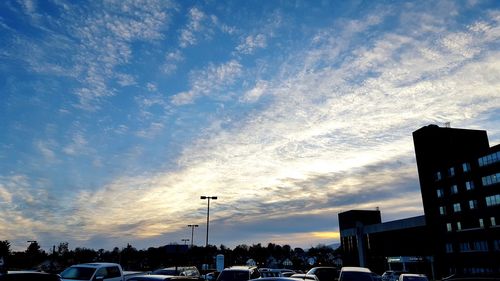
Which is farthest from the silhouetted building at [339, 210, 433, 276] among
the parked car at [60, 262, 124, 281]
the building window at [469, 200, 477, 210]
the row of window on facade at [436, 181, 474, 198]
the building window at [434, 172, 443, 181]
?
the parked car at [60, 262, 124, 281]

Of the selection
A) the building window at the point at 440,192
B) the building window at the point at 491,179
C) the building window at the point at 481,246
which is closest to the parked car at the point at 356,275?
the building window at the point at 491,179

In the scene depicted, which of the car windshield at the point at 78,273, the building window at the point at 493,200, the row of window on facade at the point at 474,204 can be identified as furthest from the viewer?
the row of window on facade at the point at 474,204

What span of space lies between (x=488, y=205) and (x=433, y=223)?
14354 mm

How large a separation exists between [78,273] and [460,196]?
75265 mm

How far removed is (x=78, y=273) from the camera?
629 inches

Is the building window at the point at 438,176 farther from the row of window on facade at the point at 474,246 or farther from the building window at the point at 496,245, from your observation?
the building window at the point at 496,245

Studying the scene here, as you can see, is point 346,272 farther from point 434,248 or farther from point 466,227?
point 434,248

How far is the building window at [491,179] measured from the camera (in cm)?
6650

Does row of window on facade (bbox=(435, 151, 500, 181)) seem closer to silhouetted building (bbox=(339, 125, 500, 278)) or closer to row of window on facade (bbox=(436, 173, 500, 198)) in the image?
silhouetted building (bbox=(339, 125, 500, 278))

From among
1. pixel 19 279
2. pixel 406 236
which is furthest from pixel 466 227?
pixel 19 279

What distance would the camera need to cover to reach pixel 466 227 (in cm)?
7256

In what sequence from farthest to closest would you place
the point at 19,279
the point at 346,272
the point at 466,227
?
1. the point at 466,227
2. the point at 346,272
3. the point at 19,279

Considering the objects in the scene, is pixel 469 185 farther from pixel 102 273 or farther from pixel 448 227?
pixel 102 273

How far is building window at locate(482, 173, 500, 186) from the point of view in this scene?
66.5m
